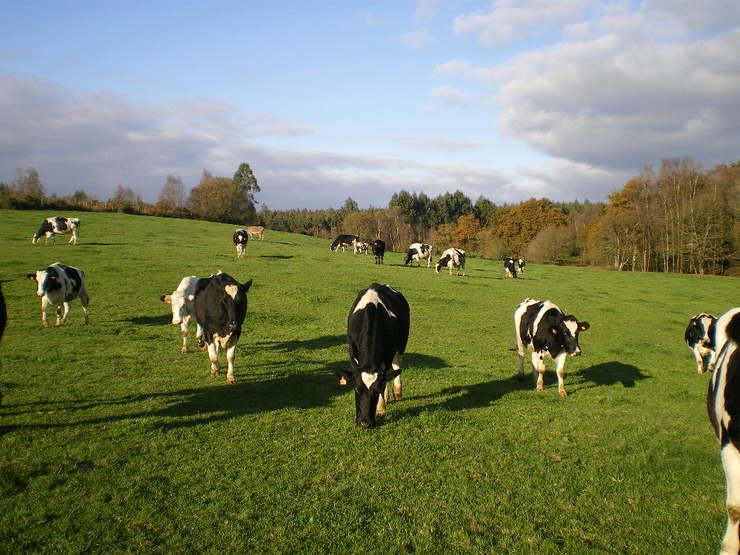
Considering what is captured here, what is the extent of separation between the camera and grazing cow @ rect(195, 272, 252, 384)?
10609 millimetres

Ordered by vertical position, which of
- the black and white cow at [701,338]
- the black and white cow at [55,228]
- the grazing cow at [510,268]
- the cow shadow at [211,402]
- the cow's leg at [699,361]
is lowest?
→ the cow shadow at [211,402]

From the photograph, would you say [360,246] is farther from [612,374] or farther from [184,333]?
[612,374]

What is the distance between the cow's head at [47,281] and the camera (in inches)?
569

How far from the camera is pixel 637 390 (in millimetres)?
11258

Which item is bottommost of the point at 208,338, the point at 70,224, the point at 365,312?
the point at 208,338

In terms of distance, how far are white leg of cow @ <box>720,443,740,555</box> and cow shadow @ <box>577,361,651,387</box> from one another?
8.16 meters

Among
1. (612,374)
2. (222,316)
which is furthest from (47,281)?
(612,374)

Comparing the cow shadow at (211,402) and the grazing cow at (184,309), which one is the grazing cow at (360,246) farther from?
the cow shadow at (211,402)

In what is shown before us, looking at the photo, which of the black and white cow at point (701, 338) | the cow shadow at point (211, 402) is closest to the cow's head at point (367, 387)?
the cow shadow at point (211, 402)

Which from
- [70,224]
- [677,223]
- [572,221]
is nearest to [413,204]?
[572,221]

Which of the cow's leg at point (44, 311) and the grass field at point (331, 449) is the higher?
the cow's leg at point (44, 311)

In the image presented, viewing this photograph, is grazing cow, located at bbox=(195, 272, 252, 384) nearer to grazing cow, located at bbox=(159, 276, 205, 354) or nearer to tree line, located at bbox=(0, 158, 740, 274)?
grazing cow, located at bbox=(159, 276, 205, 354)

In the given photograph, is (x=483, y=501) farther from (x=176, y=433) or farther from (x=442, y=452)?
(x=176, y=433)

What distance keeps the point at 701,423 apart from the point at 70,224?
3988 cm
